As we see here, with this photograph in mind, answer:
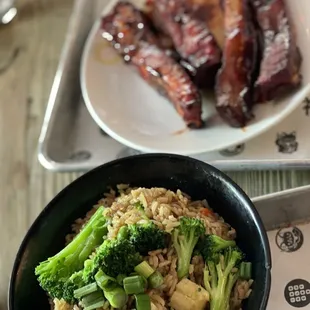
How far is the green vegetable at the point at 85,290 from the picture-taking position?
41.9 inches

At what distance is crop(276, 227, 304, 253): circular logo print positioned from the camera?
4.33 ft

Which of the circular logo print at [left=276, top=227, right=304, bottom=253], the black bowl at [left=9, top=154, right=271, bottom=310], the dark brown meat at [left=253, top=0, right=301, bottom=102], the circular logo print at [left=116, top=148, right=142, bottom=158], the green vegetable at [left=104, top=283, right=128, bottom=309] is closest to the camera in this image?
the green vegetable at [left=104, top=283, right=128, bottom=309]

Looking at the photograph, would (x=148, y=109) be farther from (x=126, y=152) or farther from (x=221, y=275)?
(x=221, y=275)

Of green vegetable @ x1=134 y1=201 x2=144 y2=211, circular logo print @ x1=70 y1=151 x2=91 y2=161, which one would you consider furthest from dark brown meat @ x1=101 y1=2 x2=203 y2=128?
green vegetable @ x1=134 y1=201 x2=144 y2=211

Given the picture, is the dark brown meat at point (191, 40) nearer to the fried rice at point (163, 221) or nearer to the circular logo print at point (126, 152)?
the circular logo print at point (126, 152)

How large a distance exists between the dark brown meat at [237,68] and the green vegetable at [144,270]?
53cm

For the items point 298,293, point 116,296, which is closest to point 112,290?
point 116,296

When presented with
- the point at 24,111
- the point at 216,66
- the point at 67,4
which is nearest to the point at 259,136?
the point at 216,66

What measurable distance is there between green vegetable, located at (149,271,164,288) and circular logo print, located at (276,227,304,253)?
0.37 meters

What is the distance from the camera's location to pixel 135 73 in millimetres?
1714

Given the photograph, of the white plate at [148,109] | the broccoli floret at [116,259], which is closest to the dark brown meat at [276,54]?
the white plate at [148,109]

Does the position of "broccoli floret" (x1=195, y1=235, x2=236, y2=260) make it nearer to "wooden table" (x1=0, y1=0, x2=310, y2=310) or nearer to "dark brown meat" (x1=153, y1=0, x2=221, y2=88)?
"wooden table" (x1=0, y1=0, x2=310, y2=310)

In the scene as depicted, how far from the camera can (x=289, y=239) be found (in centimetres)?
133

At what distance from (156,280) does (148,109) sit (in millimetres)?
669
